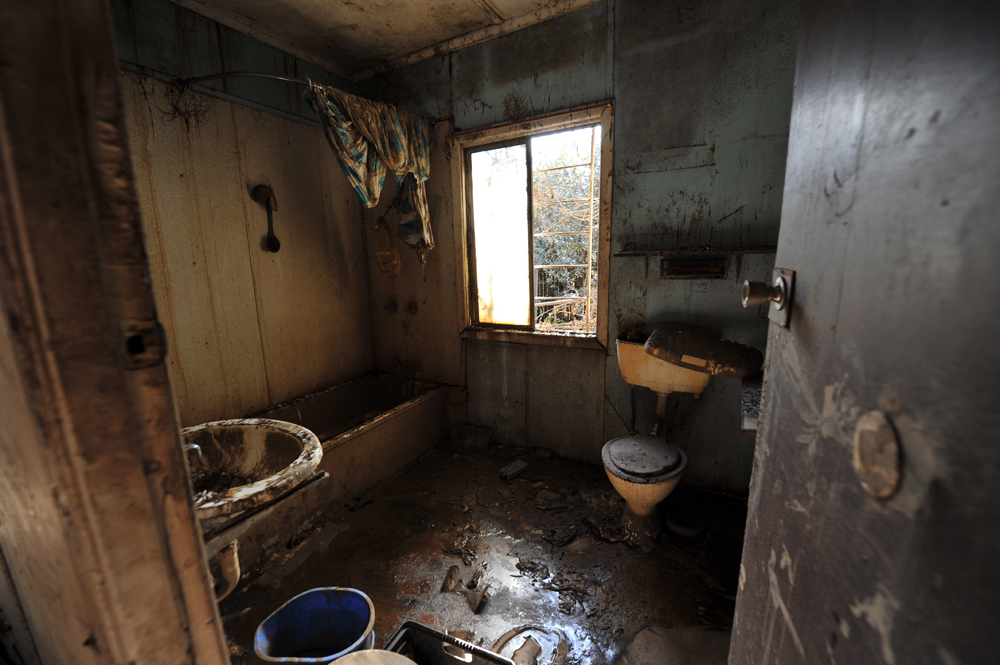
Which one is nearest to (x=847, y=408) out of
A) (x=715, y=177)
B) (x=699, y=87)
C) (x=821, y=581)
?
(x=821, y=581)

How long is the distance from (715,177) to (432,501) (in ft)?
8.92

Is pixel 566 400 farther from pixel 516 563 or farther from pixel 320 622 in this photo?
pixel 320 622

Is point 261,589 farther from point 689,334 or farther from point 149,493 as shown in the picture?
point 689,334

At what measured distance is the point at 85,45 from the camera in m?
0.42

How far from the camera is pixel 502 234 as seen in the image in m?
3.06

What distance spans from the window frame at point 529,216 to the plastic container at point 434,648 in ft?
6.22

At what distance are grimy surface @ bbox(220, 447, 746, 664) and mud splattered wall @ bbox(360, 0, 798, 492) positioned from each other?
48cm

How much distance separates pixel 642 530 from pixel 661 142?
230 cm

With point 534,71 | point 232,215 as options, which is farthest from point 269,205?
point 534,71

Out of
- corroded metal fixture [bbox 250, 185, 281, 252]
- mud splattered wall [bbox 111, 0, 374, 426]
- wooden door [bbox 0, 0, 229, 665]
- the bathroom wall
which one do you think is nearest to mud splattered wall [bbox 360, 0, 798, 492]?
mud splattered wall [bbox 111, 0, 374, 426]

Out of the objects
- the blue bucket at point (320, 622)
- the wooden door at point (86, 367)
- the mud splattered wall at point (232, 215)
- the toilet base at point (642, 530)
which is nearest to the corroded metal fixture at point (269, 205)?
the mud splattered wall at point (232, 215)

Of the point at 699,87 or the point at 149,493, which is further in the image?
the point at 699,87

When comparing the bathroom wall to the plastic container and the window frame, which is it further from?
the plastic container

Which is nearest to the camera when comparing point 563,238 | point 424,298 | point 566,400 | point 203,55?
point 203,55
